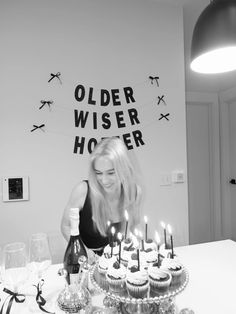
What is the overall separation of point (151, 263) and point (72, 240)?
0.36m

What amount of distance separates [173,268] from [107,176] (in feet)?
3.31

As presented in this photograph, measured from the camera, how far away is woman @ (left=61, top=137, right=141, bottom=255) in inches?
68.3

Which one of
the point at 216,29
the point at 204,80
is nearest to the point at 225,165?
the point at 204,80

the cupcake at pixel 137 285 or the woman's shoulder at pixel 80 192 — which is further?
the woman's shoulder at pixel 80 192

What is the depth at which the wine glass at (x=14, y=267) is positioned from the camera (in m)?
0.87

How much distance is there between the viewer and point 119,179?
5.95 ft

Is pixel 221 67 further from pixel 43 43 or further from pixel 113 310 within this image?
pixel 43 43

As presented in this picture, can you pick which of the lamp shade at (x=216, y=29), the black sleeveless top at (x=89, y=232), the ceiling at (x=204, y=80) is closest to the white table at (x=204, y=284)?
the black sleeveless top at (x=89, y=232)

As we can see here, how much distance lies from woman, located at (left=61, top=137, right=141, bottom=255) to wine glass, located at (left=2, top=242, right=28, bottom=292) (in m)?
0.81

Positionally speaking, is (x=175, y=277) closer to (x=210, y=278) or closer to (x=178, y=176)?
(x=210, y=278)

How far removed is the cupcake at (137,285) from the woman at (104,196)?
1.00m

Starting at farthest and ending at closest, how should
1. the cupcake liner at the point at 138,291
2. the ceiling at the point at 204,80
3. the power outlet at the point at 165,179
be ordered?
the ceiling at the point at 204,80, the power outlet at the point at 165,179, the cupcake liner at the point at 138,291

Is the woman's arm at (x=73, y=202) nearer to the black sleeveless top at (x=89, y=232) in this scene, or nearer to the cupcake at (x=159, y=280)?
the black sleeveless top at (x=89, y=232)

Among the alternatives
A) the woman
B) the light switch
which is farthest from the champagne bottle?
the light switch
